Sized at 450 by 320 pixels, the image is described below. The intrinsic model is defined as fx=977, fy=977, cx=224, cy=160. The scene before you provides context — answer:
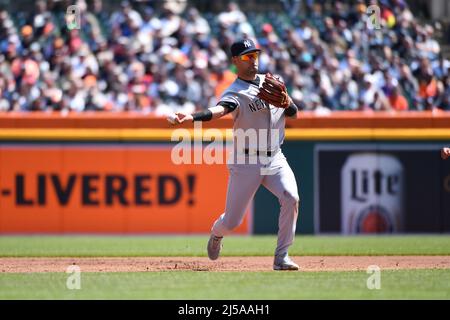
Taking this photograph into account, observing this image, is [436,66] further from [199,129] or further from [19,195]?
[19,195]

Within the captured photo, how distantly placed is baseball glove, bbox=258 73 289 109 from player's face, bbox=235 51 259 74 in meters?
0.25

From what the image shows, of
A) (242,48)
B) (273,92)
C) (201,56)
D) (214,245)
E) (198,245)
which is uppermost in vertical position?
(201,56)

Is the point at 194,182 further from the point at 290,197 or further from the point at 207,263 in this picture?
the point at 290,197

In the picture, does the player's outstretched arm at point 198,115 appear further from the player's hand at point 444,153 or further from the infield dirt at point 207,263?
the player's hand at point 444,153

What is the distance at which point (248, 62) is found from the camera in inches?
340

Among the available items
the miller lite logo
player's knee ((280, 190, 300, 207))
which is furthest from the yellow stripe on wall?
player's knee ((280, 190, 300, 207))

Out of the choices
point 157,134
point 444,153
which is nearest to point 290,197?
point 444,153

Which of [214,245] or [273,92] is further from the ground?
[273,92]

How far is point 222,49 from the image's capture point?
17.4m

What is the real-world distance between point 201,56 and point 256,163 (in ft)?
27.8

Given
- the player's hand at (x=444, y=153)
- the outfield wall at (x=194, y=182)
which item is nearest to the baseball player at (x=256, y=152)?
the player's hand at (x=444, y=153)

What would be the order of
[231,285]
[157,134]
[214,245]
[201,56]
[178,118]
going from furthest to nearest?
1. [201,56]
2. [157,134]
3. [214,245]
4. [178,118]
5. [231,285]

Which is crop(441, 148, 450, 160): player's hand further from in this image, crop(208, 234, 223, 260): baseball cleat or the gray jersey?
crop(208, 234, 223, 260): baseball cleat
